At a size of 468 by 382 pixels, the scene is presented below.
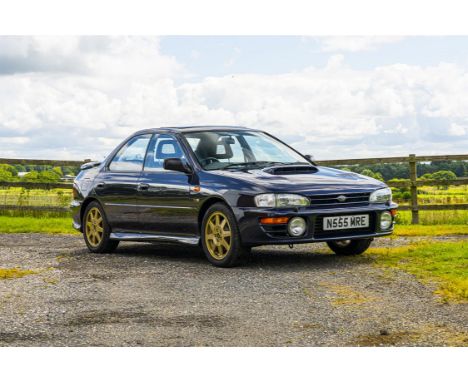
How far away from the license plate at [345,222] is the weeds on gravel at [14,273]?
3.47 metres

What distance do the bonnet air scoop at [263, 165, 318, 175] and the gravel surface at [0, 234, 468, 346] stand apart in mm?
1118

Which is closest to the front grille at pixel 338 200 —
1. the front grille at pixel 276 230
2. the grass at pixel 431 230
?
the front grille at pixel 276 230

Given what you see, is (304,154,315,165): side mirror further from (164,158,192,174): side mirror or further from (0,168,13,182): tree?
(0,168,13,182): tree

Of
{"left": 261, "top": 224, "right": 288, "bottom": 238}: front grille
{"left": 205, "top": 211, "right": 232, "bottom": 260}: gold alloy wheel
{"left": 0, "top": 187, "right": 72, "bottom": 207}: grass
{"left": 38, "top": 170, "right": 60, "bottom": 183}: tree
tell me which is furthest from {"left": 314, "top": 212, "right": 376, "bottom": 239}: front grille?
{"left": 38, "top": 170, "right": 60, "bottom": 183}: tree

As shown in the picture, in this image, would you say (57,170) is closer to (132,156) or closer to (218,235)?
(132,156)

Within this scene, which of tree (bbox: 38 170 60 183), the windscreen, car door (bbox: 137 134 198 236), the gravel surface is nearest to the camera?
the gravel surface

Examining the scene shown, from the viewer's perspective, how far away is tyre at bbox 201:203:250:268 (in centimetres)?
959

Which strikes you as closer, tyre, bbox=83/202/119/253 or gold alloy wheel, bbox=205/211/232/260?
gold alloy wheel, bbox=205/211/232/260

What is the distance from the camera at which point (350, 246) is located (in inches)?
436

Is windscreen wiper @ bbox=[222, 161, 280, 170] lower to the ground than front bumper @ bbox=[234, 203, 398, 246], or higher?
higher

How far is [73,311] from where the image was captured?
734cm

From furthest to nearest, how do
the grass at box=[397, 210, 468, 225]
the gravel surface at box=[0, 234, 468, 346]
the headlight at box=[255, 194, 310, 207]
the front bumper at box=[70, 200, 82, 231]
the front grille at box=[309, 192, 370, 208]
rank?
1. the grass at box=[397, 210, 468, 225]
2. the front bumper at box=[70, 200, 82, 231]
3. the front grille at box=[309, 192, 370, 208]
4. the headlight at box=[255, 194, 310, 207]
5. the gravel surface at box=[0, 234, 468, 346]

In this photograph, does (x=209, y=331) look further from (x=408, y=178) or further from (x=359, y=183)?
(x=408, y=178)

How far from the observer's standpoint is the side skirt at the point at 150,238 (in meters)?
10.3
